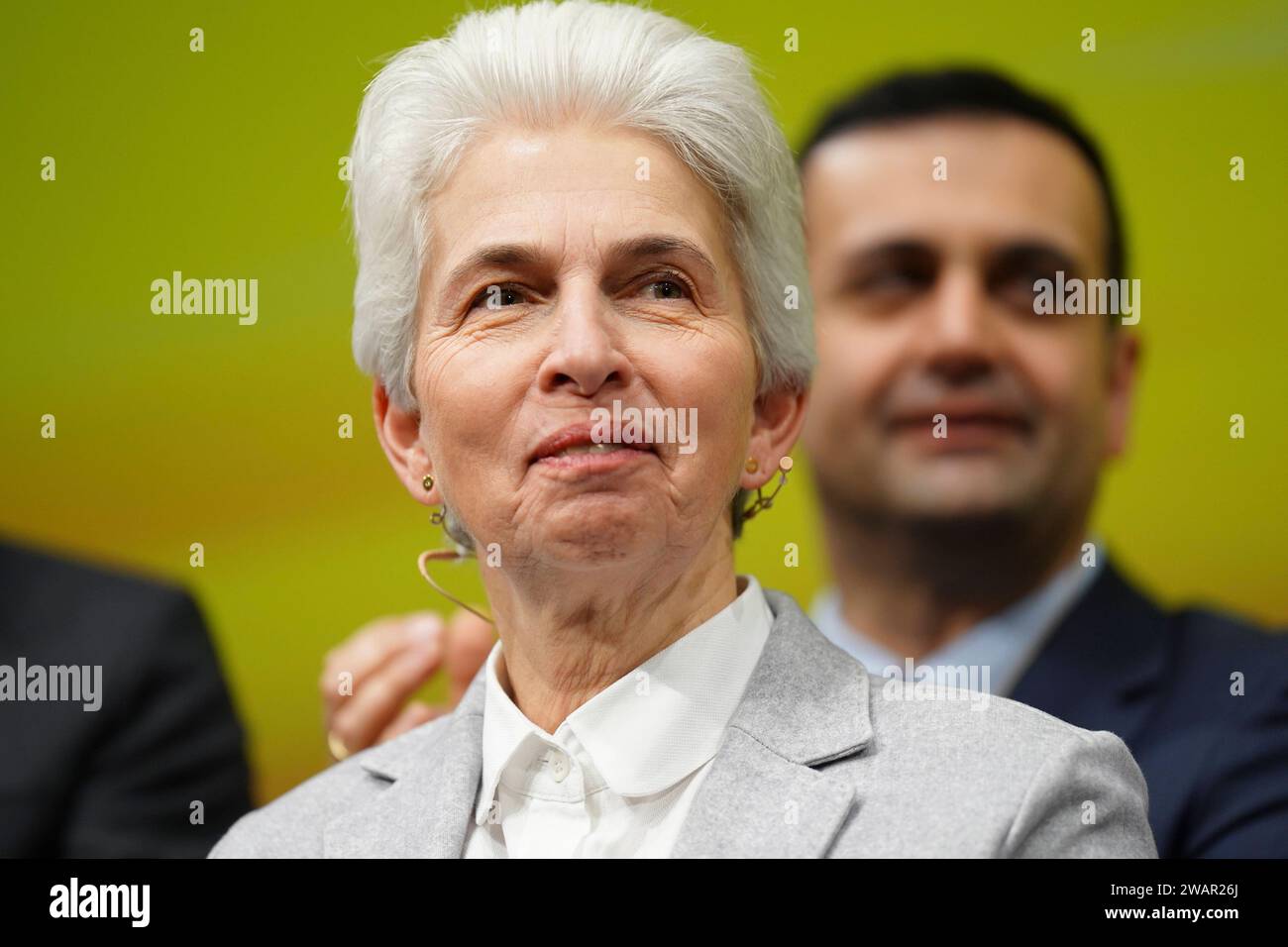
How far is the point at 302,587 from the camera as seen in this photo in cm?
277

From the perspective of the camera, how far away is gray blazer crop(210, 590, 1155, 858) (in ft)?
4.92

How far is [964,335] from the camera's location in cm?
247

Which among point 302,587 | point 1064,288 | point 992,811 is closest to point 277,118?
point 302,587

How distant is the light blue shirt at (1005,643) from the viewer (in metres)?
2.46

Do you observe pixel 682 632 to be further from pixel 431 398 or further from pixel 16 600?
pixel 16 600

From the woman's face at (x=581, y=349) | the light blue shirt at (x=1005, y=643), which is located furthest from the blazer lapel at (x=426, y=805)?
the light blue shirt at (x=1005, y=643)

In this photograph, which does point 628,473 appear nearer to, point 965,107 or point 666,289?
point 666,289

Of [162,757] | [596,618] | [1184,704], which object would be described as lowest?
[162,757]

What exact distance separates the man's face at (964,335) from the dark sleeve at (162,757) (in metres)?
1.16

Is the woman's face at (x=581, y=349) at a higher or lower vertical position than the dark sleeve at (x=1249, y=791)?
higher

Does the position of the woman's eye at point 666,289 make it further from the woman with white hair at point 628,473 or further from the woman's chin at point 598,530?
the woman's chin at point 598,530

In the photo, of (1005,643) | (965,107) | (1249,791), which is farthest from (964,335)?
(1249,791)

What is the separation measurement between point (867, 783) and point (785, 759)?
90 millimetres

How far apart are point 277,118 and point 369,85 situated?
0.88m
